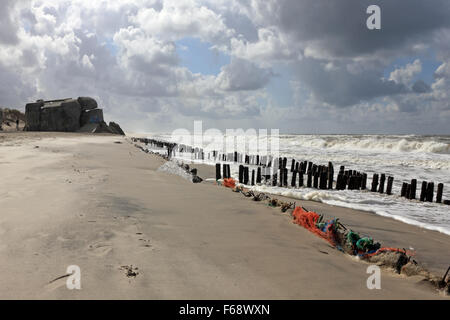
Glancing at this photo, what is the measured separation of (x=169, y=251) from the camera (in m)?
2.96

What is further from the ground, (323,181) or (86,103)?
(86,103)

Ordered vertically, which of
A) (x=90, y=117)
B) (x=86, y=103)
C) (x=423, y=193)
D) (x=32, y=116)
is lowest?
(x=423, y=193)

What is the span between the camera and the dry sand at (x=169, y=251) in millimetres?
2275

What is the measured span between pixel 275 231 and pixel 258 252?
1119mm

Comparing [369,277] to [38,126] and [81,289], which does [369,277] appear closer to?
[81,289]

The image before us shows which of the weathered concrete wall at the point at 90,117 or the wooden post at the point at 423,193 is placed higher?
the weathered concrete wall at the point at 90,117

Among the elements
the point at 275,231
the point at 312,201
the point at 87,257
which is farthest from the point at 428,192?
the point at 87,257

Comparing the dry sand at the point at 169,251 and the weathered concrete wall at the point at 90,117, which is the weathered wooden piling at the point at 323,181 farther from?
the weathered concrete wall at the point at 90,117

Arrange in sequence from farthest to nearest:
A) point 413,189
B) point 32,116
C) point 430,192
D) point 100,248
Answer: point 32,116, point 413,189, point 430,192, point 100,248

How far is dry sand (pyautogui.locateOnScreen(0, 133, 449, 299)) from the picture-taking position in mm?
2275

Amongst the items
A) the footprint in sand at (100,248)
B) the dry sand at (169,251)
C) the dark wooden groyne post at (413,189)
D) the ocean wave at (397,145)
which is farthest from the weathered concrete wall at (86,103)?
the footprint in sand at (100,248)

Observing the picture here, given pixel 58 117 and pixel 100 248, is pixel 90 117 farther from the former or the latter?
pixel 100 248

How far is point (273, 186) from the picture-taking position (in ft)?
37.6

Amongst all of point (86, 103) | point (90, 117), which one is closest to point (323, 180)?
point (90, 117)
